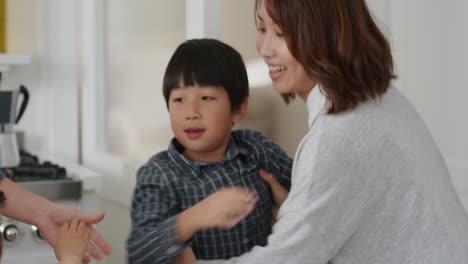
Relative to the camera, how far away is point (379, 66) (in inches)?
46.9

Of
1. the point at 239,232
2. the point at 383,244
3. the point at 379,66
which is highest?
the point at 379,66

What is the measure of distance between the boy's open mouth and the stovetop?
685mm

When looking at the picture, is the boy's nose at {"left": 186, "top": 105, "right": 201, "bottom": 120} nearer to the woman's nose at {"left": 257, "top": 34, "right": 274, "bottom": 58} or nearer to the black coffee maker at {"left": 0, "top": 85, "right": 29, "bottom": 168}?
the woman's nose at {"left": 257, "top": 34, "right": 274, "bottom": 58}

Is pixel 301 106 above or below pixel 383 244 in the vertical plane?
above

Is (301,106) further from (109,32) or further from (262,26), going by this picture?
(109,32)

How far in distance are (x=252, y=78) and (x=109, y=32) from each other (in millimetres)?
1010

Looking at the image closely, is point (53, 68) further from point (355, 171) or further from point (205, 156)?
point (355, 171)

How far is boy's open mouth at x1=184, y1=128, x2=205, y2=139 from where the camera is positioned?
147cm

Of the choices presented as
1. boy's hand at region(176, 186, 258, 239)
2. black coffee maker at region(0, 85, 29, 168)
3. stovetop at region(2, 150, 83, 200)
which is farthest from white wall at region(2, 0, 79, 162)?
boy's hand at region(176, 186, 258, 239)

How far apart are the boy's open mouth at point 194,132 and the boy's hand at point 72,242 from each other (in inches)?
11.4

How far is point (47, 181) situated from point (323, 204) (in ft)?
3.86

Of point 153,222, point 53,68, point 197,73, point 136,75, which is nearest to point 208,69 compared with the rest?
point 197,73

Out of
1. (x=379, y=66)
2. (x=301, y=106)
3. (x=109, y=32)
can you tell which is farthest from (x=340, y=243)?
(x=109, y=32)

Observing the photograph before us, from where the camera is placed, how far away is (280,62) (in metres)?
1.26
